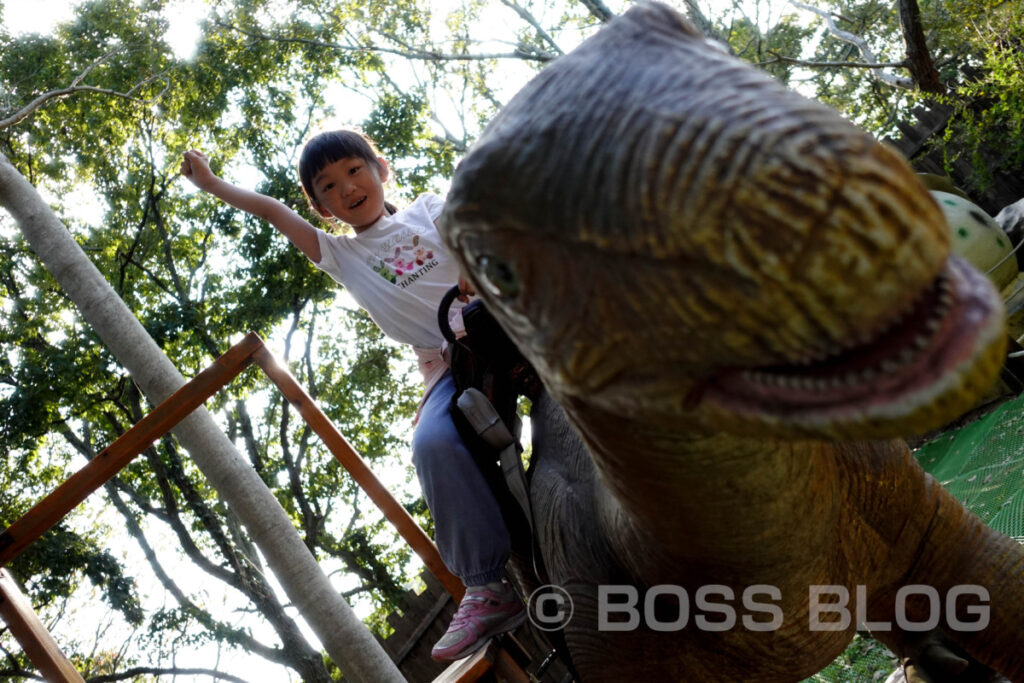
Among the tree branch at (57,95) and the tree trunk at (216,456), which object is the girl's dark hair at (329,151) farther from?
the tree branch at (57,95)

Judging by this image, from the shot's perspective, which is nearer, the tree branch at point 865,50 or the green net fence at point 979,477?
the green net fence at point 979,477

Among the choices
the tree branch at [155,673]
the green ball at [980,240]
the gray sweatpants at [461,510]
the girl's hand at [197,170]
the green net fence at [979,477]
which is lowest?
the green net fence at [979,477]

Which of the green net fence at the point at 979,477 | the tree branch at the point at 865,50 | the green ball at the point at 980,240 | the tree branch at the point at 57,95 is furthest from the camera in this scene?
the tree branch at the point at 865,50

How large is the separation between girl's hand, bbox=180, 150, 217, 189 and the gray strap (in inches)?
48.2

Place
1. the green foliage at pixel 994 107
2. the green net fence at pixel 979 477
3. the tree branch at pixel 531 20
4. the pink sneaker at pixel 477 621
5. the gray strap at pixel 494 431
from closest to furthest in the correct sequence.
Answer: the gray strap at pixel 494 431, the pink sneaker at pixel 477 621, the green net fence at pixel 979 477, the green foliage at pixel 994 107, the tree branch at pixel 531 20

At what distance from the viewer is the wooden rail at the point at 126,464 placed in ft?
8.31

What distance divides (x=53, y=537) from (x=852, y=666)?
7.04 metres

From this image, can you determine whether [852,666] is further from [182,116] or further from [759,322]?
[182,116]

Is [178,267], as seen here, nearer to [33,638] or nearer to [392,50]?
[392,50]

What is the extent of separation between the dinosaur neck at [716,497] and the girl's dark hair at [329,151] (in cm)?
182

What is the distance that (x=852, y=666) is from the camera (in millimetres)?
3490

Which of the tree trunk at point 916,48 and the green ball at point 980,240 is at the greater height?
the tree trunk at point 916,48

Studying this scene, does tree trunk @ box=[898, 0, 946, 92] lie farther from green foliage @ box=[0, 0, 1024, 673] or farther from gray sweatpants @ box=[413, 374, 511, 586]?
gray sweatpants @ box=[413, 374, 511, 586]

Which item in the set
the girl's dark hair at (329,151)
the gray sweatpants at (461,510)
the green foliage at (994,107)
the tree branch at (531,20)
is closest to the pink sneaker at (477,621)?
the gray sweatpants at (461,510)
